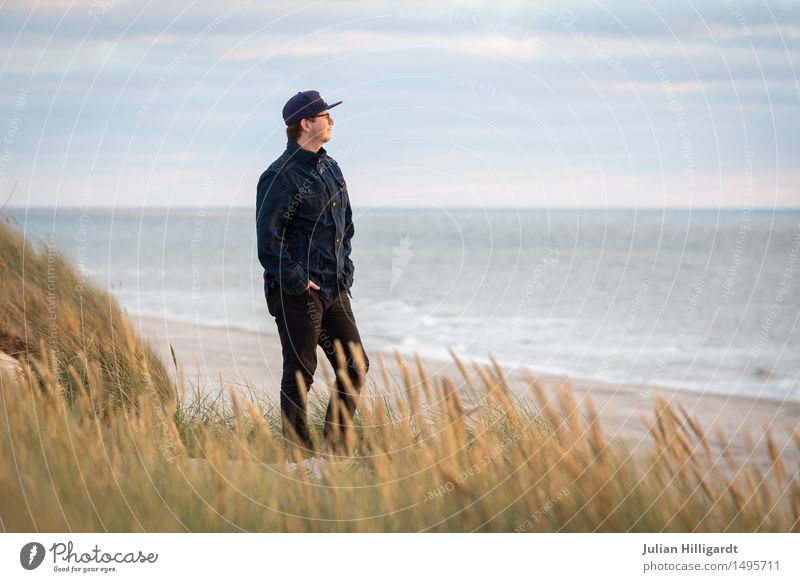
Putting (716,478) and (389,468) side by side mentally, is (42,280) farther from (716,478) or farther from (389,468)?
(716,478)

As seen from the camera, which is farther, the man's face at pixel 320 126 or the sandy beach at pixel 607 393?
the sandy beach at pixel 607 393

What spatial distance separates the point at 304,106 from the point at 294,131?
0.52 feet

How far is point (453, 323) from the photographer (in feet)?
71.9

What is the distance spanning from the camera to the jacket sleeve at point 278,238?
461 centimetres

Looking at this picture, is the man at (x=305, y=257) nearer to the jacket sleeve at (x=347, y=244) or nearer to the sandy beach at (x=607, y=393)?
the jacket sleeve at (x=347, y=244)

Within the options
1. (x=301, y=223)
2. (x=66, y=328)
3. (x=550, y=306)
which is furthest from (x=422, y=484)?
(x=550, y=306)

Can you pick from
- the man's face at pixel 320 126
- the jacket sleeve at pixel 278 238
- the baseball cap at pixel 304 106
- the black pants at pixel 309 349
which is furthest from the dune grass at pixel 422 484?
the baseball cap at pixel 304 106

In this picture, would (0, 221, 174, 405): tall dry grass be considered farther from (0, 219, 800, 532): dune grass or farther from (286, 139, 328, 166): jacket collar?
(286, 139, 328, 166): jacket collar

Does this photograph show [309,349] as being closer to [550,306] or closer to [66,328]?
[66,328]
